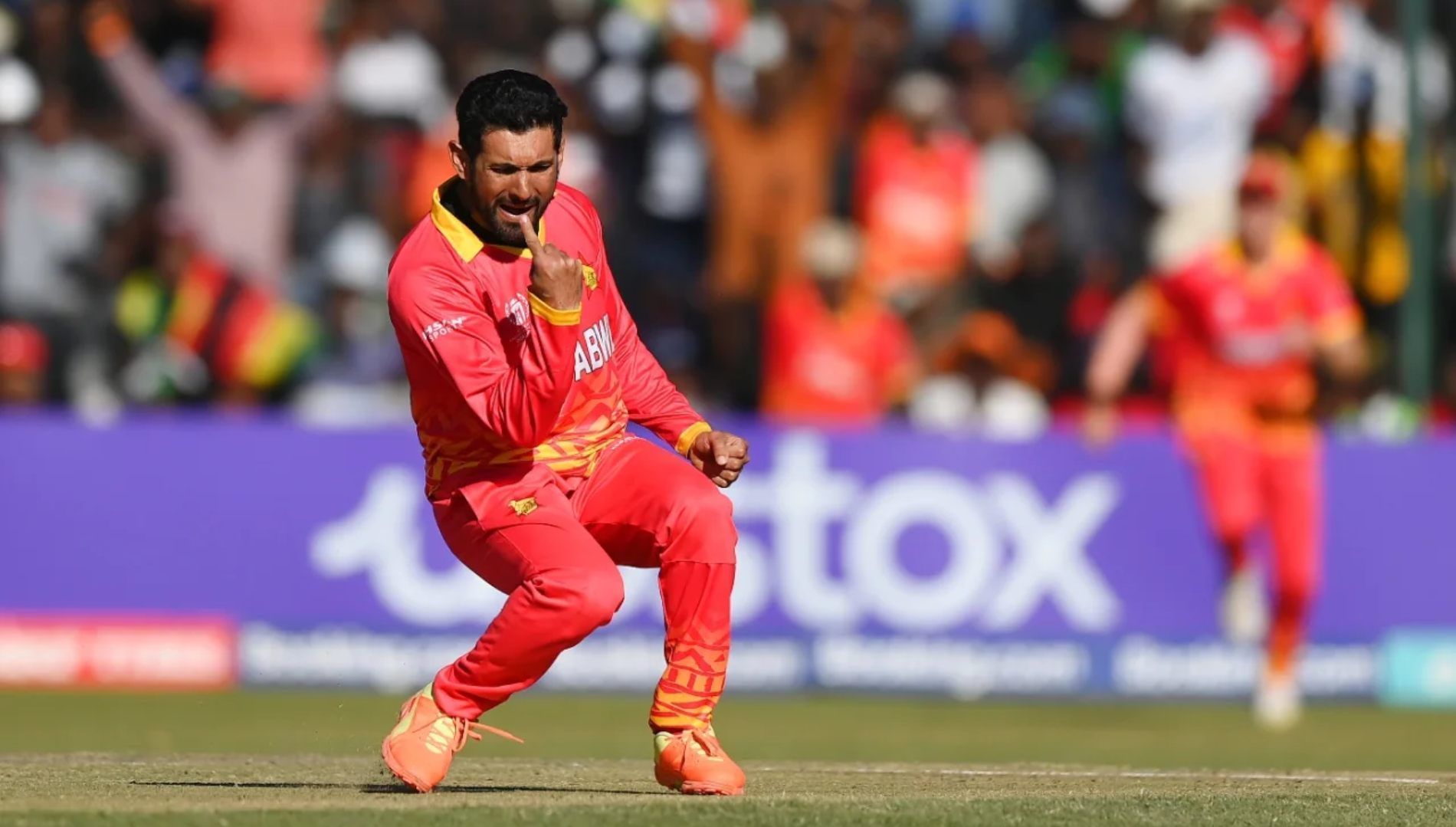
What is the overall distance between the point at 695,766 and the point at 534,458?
984 mm

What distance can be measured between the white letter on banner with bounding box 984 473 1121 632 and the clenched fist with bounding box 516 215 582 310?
7.90 meters

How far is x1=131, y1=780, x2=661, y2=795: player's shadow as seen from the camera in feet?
23.1

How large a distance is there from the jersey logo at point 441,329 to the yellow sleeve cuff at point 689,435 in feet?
2.89

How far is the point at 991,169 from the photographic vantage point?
15570mm

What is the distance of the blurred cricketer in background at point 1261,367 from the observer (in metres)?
12.8

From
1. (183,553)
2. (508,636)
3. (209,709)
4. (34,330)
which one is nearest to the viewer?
(508,636)

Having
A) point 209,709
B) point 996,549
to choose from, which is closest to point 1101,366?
point 996,549

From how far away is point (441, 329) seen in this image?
6539 millimetres

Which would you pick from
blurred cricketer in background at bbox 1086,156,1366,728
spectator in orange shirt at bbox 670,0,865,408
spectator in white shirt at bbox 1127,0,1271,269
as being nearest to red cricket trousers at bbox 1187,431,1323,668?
blurred cricketer in background at bbox 1086,156,1366,728

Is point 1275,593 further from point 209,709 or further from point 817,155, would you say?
point 209,709

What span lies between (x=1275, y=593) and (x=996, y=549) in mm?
1616

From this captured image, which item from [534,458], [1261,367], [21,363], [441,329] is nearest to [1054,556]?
[1261,367]

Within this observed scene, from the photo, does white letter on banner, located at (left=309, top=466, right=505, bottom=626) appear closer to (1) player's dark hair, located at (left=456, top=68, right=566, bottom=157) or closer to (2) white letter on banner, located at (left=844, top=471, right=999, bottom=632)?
(2) white letter on banner, located at (left=844, top=471, right=999, bottom=632)

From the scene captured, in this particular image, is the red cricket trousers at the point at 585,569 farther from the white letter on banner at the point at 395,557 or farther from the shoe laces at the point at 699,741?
the white letter on banner at the point at 395,557
